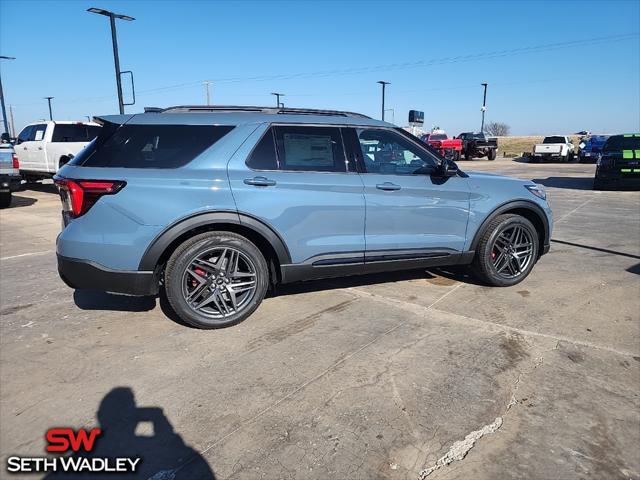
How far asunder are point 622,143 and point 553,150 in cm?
1658

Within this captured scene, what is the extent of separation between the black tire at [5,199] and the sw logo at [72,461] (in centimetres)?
1089

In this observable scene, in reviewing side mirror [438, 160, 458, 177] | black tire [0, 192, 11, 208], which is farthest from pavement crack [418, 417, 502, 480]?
black tire [0, 192, 11, 208]

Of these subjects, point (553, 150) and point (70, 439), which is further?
point (553, 150)

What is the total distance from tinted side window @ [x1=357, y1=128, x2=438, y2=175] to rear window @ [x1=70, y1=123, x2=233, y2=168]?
133 cm

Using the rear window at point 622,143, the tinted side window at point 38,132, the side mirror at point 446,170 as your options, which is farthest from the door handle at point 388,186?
the tinted side window at point 38,132

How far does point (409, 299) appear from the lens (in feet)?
14.7

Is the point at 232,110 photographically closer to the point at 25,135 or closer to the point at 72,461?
the point at 72,461

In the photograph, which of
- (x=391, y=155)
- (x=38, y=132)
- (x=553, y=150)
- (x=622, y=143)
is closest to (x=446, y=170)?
(x=391, y=155)

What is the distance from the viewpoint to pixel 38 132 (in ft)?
46.5

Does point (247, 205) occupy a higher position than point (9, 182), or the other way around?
point (247, 205)

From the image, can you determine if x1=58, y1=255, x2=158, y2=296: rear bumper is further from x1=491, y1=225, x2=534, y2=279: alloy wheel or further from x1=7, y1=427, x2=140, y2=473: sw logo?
x1=491, y1=225, x2=534, y2=279: alloy wheel

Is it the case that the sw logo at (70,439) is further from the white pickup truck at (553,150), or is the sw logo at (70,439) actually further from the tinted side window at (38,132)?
the white pickup truck at (553,150)

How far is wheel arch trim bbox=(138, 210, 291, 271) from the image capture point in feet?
11.4

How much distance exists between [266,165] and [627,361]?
3120 mm
